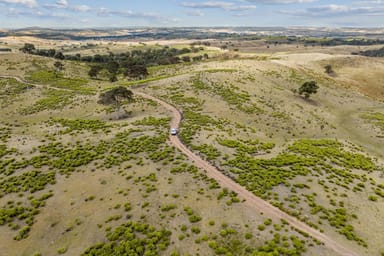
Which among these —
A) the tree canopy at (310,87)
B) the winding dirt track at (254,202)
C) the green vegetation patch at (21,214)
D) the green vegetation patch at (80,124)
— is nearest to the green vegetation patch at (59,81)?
the green vegetation patch at (80,124)

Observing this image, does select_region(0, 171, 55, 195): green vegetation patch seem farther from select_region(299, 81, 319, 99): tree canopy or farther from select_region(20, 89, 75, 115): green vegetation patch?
select_region(299, 81, 319, 99): tree canopy

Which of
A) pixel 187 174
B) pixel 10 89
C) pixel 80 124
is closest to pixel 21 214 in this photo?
pixel 187 174

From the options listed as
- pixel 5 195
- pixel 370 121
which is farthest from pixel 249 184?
pixel 370 121

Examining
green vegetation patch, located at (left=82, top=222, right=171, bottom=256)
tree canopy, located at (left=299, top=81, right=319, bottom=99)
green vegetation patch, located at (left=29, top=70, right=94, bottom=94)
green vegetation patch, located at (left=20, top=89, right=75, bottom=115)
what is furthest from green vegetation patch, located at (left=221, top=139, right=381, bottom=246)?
green vegetation patch, located at (left=29, top=70, right=94, bottom=94)

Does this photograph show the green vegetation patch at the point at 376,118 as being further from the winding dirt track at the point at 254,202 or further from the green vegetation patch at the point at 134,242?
the green vegetation patch at the point at 134,242

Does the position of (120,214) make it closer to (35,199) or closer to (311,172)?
(35,199)

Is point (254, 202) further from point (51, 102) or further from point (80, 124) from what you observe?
point (51, 102)
